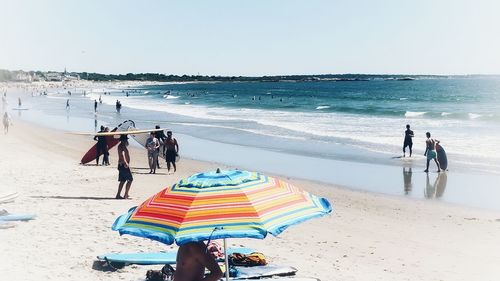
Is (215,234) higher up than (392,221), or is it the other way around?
(215,234)

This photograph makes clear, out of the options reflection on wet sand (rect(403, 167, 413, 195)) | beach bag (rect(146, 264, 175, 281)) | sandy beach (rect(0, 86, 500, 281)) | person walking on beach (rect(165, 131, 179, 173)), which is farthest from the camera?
person walking on beach (rect(165, 131, 179, 173))

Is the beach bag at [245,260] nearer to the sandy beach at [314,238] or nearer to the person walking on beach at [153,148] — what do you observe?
the sandy beach at [314,238]

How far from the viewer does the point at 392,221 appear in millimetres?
11391

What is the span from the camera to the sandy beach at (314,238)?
8008 millimetres

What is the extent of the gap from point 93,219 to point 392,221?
19.8ft

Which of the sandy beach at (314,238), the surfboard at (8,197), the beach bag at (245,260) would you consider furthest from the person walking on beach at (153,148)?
A: the beach bag at (245,260)

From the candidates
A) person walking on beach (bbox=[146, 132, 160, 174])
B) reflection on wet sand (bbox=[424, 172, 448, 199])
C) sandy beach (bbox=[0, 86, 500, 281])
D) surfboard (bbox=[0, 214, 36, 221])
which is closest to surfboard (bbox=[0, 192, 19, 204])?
sandy beach (bbox=[0, 86, 500, 281])

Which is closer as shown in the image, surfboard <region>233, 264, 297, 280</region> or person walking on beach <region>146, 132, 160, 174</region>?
surfboard <region>233, 264, 297, 280</region>

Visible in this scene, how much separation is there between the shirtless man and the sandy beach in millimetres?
2467

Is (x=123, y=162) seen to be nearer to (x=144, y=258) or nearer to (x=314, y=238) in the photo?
(x=144, y=258)

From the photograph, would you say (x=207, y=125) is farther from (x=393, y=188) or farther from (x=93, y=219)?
(x=93, y=219)

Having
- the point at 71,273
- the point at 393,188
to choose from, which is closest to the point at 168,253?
the point at 71,273

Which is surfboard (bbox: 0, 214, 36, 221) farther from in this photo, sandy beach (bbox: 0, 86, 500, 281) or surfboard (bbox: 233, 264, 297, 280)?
surfboard (bbox: 233, 264, 297, 280)

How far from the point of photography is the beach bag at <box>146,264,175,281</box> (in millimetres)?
7012
